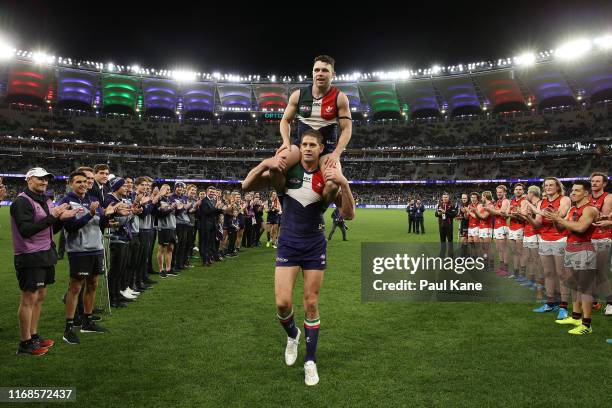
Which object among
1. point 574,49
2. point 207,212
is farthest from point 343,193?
point 574,49

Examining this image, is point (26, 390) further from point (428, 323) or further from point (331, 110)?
point (428, 323)

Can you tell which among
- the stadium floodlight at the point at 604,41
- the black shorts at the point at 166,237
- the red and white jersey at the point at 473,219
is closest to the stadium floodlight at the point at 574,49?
the stadium floodlight at the point at 604,41

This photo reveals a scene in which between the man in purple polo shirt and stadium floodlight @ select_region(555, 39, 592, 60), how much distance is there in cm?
6412

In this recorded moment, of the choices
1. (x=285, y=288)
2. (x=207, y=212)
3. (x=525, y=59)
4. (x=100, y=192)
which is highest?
(x=525, y=59)

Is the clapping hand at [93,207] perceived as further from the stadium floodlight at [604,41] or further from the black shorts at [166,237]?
the stadium floodlight at [604,41]

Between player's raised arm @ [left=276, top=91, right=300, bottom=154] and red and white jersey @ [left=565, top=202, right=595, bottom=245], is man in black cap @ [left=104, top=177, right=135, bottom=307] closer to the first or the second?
player's raised arm @ [left=276, top=91, right=300, bottom=154]

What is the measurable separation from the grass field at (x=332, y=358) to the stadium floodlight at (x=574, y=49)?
5841 cm

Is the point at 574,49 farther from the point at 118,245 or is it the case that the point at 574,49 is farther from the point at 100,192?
the point at 100,192

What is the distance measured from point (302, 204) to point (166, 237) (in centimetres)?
755

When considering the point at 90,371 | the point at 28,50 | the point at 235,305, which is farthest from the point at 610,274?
the point at 28,50

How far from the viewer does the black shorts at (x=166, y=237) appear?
445 inches

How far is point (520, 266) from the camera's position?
1148cm

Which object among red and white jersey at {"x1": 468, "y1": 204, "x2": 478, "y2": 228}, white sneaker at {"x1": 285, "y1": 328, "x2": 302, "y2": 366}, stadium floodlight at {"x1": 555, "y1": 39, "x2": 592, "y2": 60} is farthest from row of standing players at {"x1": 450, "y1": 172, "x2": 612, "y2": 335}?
stadium floodlight at {"x1": 555, "y1": 39, "x2": 592, "y2": 60}

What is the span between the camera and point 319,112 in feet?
17.0
